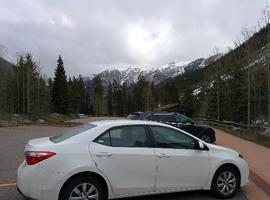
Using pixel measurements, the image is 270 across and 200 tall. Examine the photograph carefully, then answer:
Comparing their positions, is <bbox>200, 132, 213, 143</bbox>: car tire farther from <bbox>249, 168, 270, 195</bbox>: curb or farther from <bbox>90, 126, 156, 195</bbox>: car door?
<bbox>90, 126, 156, 195</bbox>: car door

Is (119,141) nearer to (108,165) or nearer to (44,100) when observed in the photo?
(108,165)

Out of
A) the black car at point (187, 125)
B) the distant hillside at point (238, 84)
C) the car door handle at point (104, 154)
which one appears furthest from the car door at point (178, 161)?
the distant hillside at point (238, 84)

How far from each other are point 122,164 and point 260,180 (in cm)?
419

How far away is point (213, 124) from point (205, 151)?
33.6 m

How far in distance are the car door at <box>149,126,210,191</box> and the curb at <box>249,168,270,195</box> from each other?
6.21 ft

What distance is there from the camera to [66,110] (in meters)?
99.8

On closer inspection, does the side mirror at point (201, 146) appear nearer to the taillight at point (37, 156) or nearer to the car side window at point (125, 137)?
the car side window at point (125, 137)

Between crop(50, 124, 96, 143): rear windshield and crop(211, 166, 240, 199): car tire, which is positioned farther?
crop(211, 166, 240, 199): car tire

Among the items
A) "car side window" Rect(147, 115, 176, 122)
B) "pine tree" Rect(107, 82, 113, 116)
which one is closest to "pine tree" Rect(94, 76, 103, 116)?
"pine tree" Rect(107, 82, 113, 116)

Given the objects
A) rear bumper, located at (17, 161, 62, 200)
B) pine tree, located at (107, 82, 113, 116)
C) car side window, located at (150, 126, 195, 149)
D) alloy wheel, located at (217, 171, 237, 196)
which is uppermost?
pine tree, located at (107, 82, 113, 116)

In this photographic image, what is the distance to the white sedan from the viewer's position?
6.97 metres

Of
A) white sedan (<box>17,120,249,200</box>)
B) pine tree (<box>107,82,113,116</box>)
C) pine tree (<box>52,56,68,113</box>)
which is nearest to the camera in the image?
white sedan (<box>17,120,249,200</box>)

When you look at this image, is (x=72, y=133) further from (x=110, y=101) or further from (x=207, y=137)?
(x=110, y=101)

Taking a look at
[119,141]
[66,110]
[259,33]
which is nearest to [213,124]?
[259,33]
